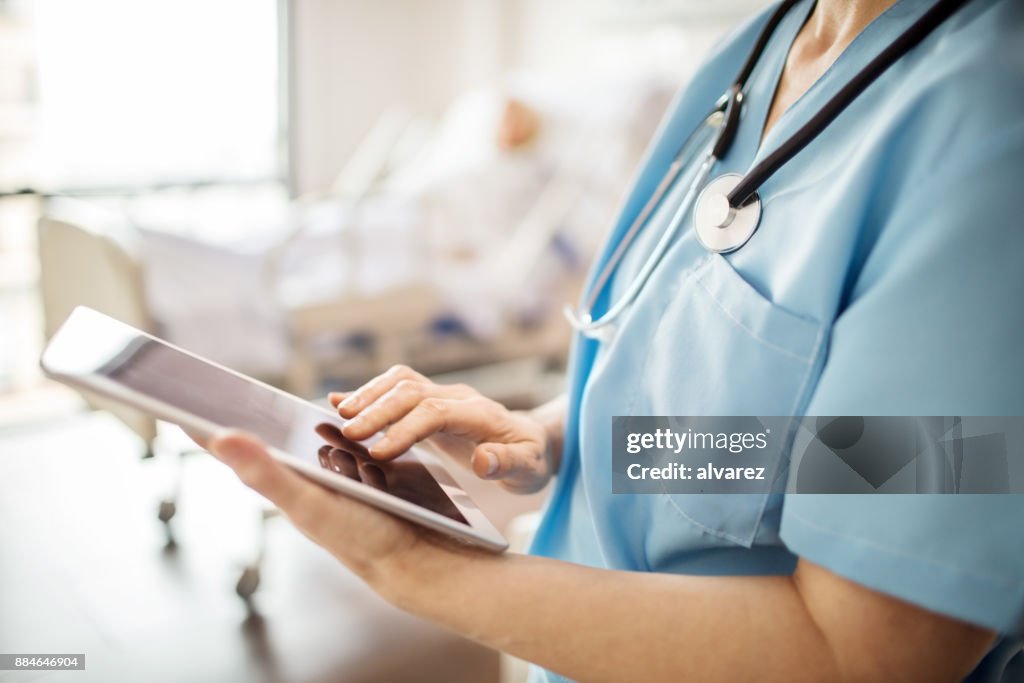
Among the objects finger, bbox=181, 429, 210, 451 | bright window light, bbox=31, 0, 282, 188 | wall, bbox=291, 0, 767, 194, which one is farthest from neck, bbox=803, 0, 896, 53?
bright window light, bbox=31, 0, 282, 188

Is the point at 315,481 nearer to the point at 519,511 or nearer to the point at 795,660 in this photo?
the point at 795,660

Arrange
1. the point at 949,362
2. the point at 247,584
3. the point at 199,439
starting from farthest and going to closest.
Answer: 1. the point at 247,584
2. the point at 199,439
3. the point at 949,362

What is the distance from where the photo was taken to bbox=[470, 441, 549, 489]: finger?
2.17 ft

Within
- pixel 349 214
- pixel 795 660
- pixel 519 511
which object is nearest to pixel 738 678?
pixel 795 660

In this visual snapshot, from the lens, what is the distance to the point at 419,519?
0.47 metres

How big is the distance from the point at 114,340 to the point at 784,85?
54 cm

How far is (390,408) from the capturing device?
60cm

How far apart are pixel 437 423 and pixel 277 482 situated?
20cm

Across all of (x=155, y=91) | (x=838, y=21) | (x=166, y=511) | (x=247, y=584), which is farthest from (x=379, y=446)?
(x=155, y=91)

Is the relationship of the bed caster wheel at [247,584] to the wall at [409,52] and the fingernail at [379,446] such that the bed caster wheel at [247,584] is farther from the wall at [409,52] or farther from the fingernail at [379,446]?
the wall at [409,52]

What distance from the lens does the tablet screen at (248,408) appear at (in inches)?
18.0

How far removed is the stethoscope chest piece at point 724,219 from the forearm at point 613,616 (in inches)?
9.0

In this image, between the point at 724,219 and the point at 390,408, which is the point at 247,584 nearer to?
the point at 390,408

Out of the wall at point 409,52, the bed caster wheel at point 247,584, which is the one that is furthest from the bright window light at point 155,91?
the bed caster wheel at point 247,584
